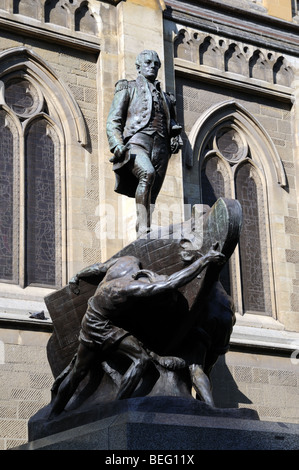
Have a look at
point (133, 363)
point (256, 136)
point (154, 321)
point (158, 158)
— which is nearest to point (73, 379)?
point (133, 363)

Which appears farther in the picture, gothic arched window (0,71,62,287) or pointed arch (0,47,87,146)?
pointed arch (0,47,87,146)

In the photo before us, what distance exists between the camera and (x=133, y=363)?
8156mm

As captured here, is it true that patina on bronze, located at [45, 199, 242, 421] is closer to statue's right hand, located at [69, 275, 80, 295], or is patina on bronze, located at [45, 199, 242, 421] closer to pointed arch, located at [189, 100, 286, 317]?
statue's right hand, located at [69, 275, 80, 295]

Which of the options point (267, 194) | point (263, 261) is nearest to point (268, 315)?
point (263, 261)

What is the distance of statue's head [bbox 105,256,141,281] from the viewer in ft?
27.1

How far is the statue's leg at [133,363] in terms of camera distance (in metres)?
8.05

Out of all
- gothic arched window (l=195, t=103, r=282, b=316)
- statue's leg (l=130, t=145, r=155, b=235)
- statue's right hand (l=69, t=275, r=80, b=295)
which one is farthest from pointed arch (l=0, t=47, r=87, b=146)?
statue's right hand (l=69, t=275, r=80, b=295)

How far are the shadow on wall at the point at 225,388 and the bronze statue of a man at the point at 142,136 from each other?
562 centimetres

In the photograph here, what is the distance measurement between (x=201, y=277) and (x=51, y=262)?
701 cm

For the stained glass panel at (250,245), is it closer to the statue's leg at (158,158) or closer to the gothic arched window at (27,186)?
the gothic arched window at (27,186)

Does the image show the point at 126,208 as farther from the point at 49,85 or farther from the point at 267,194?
the point at 267,194

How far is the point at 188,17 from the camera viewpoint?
17438 millimetres

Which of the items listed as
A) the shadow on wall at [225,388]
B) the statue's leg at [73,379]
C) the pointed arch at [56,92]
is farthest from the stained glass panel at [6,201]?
the statue's leg at [73,379]

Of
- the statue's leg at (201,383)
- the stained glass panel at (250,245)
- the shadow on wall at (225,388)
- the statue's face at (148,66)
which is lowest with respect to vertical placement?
the shadow on wall at (225,388)
